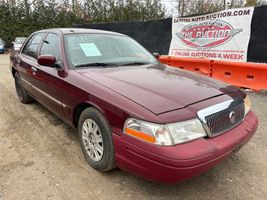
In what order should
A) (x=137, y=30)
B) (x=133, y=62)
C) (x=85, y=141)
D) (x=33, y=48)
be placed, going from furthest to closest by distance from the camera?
1. (x=137, y=30)
2. (x=33, y=48)
3. (x=133, y=62)
4. (x=85, y=141)

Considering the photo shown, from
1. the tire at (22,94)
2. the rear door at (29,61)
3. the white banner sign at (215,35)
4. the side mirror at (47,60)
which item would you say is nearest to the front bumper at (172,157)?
the side mirror at (47,60)

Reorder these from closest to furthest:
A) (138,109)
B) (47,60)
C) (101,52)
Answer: (138,109)
(47,60)
(101,52)

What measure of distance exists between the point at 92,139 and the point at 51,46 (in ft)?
6.00

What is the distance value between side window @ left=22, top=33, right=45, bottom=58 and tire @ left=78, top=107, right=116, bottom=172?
6.97 feet

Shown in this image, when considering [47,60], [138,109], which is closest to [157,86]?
[138,109]

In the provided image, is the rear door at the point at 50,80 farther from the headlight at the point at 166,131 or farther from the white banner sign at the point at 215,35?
the white banner sign at the point at 215,35

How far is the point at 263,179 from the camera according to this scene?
292 cm

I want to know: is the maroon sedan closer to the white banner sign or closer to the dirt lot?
the dirt lot

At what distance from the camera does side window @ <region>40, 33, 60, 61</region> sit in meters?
3.72

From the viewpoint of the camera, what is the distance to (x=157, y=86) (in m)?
2.79

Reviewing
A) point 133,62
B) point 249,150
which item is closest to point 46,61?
point 133,62

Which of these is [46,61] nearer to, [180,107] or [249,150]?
[180,107]

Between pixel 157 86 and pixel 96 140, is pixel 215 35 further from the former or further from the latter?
pixel 96 140

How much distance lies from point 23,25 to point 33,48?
804 inches
